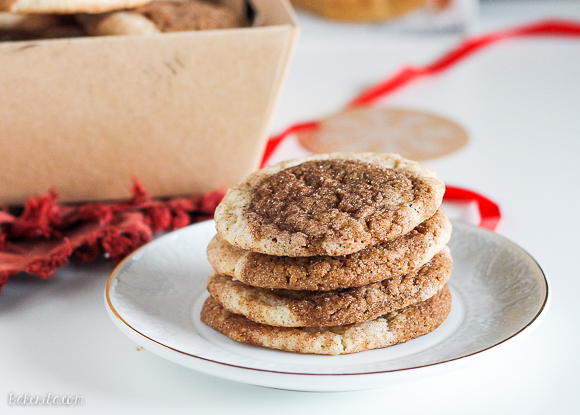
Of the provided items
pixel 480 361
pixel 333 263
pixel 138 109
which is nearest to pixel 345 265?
pixel 333 263

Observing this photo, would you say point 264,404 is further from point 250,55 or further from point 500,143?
point 500,143

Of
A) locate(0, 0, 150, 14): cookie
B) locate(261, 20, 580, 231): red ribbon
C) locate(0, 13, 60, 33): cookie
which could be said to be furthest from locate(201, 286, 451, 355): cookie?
locate(0, 13, 60, 33): cookie

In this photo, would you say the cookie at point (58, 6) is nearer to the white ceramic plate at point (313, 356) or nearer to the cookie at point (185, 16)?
the cookie at point (185, 16)

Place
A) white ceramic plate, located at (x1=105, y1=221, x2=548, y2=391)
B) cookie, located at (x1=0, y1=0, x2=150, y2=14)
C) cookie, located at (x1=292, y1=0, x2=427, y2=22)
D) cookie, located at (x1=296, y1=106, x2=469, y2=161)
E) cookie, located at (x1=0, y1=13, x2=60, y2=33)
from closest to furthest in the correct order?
white ceramic plate, located at (x1=105, y1=221, x2=548, y2=391) → cookie, located at (x1=0, y1=0, x2=150, y2=14) → cookie, located at (x1=0, y1=13, x2=60, y2=33) → cookie, located at (x1=296, y1=106, x2=469, y2=161) → cookie, located at (x1=292, y1=0, x2=427, y2=22)

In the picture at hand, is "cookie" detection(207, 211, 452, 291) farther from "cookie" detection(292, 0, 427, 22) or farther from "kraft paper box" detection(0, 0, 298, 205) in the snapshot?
"cookie" detection(292, 0, 427, 22)

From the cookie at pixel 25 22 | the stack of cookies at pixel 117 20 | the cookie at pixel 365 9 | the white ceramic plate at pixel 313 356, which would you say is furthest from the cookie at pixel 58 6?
the cookie at pixel 365 9
